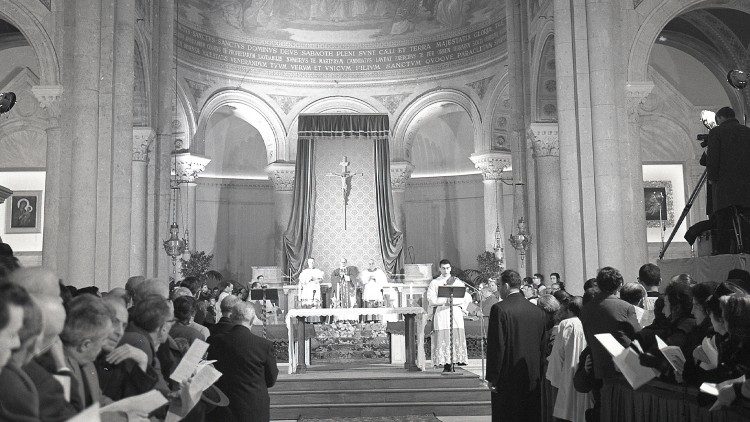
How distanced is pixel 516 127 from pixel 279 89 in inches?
320

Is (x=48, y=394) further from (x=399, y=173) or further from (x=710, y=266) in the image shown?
(x=399, y=173)

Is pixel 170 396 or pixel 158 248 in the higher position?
pixel 158 248

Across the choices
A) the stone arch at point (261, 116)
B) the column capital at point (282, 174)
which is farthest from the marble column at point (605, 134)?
the stone arch at point (261, 116)

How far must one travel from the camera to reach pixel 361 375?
11.2 meters

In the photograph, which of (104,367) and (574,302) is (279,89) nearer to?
(574,302)

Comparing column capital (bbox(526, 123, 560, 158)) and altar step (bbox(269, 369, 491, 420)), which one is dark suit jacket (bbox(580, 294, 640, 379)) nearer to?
altar step (bbox(269, 369, 491, 420))

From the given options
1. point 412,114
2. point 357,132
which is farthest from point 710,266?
point 412,114

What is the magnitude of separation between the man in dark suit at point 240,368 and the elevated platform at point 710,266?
4378 mm

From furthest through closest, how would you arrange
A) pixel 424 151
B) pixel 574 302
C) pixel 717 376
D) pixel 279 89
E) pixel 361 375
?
pixel 424 151, pixel 279 89, pixel 361 375, pixel 574 302, pixel 717 376

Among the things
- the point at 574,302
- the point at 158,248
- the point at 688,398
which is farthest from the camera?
the point at 158,248

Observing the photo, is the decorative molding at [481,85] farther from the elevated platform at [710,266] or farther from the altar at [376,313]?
the elevated platform at [710,266]

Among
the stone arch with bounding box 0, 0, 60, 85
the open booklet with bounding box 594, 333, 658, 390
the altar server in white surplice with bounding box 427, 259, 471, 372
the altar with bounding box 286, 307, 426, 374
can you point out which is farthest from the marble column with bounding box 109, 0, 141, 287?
the open booklet with bounding box 594, 333, 658, 390

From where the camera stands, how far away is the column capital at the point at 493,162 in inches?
845

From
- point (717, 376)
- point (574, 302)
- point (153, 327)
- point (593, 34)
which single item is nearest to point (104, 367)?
point (153, 327)
